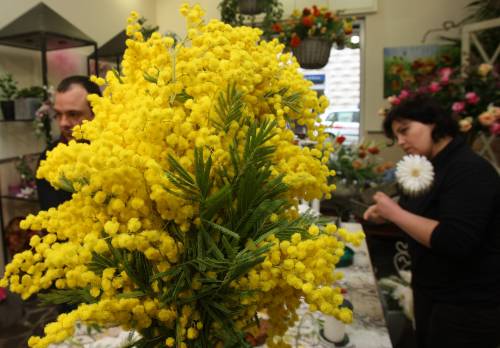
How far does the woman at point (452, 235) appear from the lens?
4.03 feet

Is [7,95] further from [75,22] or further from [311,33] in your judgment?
[311,33]

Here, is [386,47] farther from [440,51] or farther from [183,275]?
[183,275]

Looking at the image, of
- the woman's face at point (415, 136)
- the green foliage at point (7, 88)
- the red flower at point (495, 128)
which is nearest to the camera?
the woman's face at point (415, 136)

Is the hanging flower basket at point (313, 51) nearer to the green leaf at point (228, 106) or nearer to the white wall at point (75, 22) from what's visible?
the green leaf at point (228, 106)

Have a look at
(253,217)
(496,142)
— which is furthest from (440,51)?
(253,217)

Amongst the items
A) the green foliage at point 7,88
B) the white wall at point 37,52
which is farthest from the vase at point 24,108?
the white wall at point 37,52

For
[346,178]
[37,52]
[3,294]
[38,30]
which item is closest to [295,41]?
[346,178]

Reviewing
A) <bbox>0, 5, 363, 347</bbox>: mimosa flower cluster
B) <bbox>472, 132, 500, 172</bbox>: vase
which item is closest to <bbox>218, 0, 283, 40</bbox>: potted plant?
<bbox>472, 132, 500, 172</bbox>: vase

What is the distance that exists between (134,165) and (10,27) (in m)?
2.59

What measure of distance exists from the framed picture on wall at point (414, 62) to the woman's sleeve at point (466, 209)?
6.90ft

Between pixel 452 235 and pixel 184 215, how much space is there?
1052 millimetres

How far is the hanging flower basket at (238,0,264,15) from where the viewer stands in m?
2.21

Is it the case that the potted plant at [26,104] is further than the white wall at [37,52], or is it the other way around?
the white wall at [37,52]

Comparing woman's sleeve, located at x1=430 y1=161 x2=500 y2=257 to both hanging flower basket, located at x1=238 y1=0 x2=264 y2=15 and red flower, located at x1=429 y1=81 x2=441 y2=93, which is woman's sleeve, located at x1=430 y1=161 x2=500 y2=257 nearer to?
red flower, located at x1=429 y1=81 x2=441 y2=93
